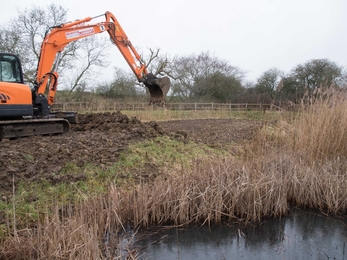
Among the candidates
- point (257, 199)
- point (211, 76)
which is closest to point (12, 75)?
point (257, 199)

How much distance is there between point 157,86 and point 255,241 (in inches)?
349

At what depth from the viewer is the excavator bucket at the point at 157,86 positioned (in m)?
11.6

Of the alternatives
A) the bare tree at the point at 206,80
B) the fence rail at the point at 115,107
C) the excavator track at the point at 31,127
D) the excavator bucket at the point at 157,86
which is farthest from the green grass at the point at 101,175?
the bare tree at the point at 206,80

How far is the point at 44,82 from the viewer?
28.0ft

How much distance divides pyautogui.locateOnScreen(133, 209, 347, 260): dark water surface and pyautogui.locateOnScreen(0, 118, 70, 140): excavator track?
4617 mm

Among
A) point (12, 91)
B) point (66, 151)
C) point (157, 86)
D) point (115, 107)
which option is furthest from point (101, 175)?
point (115, 107)

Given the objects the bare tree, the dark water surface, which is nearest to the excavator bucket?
the dark water surface

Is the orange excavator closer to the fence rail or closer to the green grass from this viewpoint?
the green grass

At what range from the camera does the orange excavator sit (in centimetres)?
691

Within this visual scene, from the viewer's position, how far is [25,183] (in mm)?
4406

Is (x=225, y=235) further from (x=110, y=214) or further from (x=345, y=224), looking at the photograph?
(x=345, y=224)

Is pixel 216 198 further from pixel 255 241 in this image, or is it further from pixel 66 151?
pixel 66 151

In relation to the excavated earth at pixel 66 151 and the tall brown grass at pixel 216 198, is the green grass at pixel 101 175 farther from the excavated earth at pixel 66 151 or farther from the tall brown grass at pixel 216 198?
the tall brown grass at pixel 216 198

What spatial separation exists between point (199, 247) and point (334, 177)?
8.26 feet
